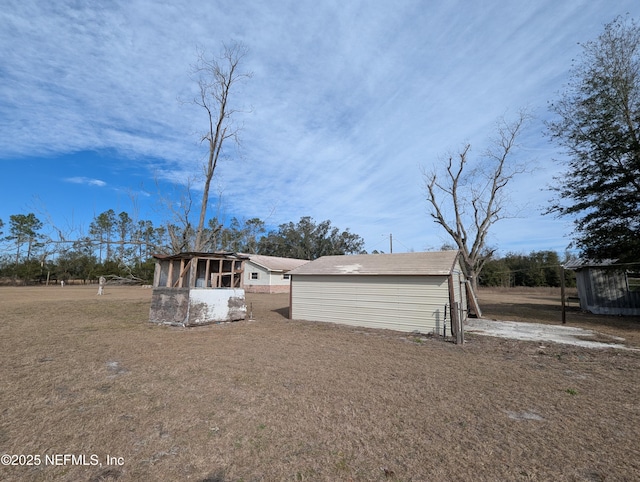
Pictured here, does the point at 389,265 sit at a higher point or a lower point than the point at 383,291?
higher

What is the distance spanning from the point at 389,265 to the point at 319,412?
8.54m

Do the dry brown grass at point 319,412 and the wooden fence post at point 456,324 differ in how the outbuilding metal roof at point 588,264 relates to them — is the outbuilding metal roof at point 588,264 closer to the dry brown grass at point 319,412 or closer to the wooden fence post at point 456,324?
the dry brown grass at point 319,412

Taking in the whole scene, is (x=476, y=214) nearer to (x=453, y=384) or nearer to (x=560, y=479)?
(x=453, y=384)

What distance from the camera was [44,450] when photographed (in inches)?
119

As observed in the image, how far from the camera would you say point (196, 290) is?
11461mm

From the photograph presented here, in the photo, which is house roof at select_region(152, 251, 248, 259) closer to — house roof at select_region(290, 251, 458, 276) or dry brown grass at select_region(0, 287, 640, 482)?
house roof at select_region(290, 251, 458, 276)

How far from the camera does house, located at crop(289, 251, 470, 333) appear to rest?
10398mm

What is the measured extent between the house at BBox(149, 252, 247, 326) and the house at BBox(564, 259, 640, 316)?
56.9 ft

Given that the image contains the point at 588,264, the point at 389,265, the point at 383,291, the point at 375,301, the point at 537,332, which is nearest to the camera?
the point at 537,332

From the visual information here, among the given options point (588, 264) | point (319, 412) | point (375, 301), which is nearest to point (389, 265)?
point (375, 301)

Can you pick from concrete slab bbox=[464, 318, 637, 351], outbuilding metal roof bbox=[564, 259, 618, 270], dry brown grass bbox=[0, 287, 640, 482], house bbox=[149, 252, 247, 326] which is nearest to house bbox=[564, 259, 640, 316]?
outbuilding metal roof bbox=[564, 259, 618, 270]

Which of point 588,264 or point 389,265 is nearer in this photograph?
point 389,265

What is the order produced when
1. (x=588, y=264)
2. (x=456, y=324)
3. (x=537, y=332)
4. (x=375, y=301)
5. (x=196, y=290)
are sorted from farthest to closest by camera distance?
1. (x=588, y=264)
2. (x=375, y=301)
3. (x=196, y=290)
4. (x=537, y=332)
5. (x=456, y=324)

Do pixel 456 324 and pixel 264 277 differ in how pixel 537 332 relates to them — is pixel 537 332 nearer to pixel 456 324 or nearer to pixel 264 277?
pixel 456 324
